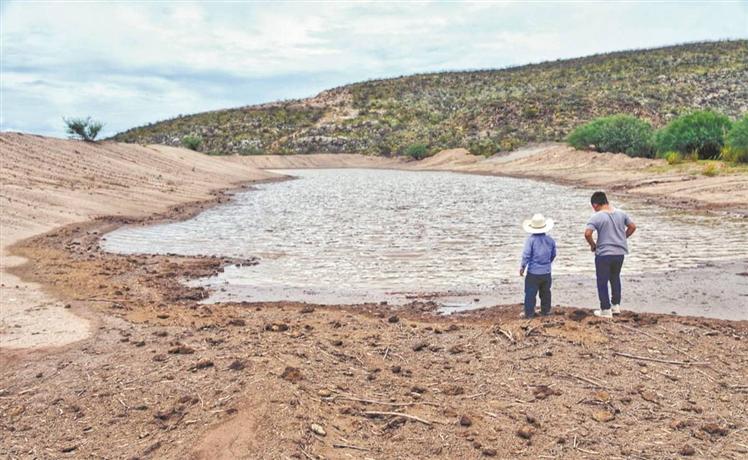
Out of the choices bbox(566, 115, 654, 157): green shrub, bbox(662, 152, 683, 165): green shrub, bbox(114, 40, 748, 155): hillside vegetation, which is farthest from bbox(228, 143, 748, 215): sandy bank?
bbox(114, 40, 748, 155): hillside vegetation

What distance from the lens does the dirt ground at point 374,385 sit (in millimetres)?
5742

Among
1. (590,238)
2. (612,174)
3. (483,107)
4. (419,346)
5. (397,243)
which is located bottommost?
(612,174)

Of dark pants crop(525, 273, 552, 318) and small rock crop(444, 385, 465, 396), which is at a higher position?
dark pants crop(525, 273, 552, 318)

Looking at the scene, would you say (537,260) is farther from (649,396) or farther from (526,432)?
(526,432)

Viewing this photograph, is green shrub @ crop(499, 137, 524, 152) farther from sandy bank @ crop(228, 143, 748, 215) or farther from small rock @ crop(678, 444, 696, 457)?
small rock @ crop(678, 444, 696, 457)

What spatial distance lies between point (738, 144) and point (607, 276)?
99.7ft

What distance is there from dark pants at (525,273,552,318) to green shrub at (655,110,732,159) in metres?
34.7

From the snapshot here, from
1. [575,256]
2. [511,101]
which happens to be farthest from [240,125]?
[575,256]

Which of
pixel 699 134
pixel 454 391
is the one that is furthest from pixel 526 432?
pixel 699 134

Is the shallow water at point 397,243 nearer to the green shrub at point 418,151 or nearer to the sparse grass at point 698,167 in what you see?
the sparse grass at point 698,167

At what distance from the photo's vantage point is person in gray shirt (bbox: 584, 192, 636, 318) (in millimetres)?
9219

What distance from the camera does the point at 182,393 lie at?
6.59 metres

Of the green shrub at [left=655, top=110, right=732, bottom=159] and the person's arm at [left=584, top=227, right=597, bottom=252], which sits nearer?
the person's arm at [left=584, top=227, right=597, bottom=252]

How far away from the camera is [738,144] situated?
35.4 m
